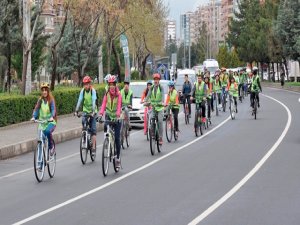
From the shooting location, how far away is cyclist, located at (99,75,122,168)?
48.0 ft

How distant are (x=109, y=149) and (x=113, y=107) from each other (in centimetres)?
97

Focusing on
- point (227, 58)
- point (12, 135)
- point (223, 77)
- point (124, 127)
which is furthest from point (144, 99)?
point (227, 58)

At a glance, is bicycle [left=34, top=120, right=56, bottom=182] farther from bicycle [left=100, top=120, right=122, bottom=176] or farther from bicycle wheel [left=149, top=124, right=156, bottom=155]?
bicycle wheel [left=149, top=124, right=156, bottom=155]

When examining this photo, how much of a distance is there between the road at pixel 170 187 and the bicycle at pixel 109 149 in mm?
238

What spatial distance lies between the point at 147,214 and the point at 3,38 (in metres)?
34.1

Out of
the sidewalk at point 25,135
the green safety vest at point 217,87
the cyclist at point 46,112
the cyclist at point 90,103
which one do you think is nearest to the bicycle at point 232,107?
the green safety vest at point 217,87

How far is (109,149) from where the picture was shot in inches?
565

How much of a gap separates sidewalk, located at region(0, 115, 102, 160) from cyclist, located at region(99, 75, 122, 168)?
14.5 feet

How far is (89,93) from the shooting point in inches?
663

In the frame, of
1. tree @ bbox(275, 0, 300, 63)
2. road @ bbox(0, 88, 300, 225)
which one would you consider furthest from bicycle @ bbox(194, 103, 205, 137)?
tree @ bbox(275, 0, 300, 63)

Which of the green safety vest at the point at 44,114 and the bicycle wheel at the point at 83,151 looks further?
the bicycle wheel at the point at 83,151

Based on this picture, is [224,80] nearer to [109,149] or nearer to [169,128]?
[169,128]

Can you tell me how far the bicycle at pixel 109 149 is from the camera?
14.1 metres

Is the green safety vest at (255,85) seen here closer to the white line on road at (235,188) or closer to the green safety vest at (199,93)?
the green safety vest at (199,93)
